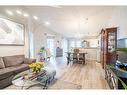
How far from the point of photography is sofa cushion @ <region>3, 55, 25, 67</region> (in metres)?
3.61

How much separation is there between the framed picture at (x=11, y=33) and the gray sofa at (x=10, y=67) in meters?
0.52

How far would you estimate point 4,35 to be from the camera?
3.73 m

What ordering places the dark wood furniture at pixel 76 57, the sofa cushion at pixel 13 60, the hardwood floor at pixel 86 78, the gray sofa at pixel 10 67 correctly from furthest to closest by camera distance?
the dark wood furniture at pixel 76 57 → the sofa cushion at pixel 13 60 → the hardwood floor at pixel 86 78 → the gray sofa at pixel 10 67

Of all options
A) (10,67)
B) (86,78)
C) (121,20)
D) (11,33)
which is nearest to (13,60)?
(10,67)

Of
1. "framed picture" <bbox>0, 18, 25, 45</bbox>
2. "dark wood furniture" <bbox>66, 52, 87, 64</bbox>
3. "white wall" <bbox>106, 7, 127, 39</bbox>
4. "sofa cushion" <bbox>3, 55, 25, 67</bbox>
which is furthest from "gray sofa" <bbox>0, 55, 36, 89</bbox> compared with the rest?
"dark wood furniture" <bbox>66, 52, 87, 64</bbox>

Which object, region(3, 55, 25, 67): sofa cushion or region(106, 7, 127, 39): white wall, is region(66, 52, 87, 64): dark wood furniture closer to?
region(106, 7, 127, 39): white wall

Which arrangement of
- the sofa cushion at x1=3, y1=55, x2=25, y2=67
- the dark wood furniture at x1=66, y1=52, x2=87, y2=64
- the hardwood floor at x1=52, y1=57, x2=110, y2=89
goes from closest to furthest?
the hardwood floor at x1=52, y1=57, x2=110, y2=89 < the sofa cushion at x1=3, y1=55, x2=25, y2=67 < the dark wood furniture at x1=66, y1=52, x2=87, y2=64

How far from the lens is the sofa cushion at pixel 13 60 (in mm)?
3607

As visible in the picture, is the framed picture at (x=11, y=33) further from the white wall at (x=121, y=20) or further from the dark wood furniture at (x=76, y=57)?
the dark wood furniture at (x=76, y=57)

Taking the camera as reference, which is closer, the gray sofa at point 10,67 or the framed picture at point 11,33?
the gray sofa at point 10,67

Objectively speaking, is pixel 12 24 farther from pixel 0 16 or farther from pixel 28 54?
pixel 28 54

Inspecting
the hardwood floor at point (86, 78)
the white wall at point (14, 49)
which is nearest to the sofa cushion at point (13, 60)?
the white wall at point (14, 49)

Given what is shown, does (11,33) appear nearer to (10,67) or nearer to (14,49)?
(14,49)
